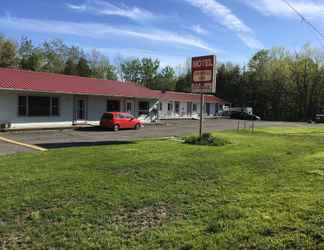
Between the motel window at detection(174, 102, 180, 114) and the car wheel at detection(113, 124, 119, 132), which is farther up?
the motel window at detection(174, 102, 180, 114)

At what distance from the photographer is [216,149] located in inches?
539

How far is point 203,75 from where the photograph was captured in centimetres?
1827

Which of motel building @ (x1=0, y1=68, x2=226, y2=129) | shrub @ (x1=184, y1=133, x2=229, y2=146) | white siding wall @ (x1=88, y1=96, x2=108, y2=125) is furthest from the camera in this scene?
white siding wall @ (x1=88, y1=96, x2=108, y2=125)

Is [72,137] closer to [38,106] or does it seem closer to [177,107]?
[38,106]

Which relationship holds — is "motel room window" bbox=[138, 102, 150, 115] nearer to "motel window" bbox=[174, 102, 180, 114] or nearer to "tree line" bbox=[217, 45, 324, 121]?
"motel window" bbox=[174, 102, 180, 114]

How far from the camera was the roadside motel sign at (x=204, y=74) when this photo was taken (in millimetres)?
17828

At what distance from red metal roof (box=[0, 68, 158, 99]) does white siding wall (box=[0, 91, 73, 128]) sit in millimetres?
630

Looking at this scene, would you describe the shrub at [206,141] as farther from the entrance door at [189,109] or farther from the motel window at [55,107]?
the entrance door at [189,109]

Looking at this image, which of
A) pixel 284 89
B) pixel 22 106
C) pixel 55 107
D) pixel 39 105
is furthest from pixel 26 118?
pixel 284 89

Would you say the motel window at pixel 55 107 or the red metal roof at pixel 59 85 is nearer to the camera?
the red metal roof at pixel 59 85

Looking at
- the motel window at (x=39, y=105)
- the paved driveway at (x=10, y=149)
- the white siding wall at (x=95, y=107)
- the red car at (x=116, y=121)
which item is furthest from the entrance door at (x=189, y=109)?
the paved driveway at (x=10, y=149)

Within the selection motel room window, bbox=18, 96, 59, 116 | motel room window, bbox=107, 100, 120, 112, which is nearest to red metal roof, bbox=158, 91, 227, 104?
motel room window, bbox=107, 100, 120, 112

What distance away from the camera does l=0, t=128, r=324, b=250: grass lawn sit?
4.71m

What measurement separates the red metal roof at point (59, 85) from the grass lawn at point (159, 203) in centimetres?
1429
